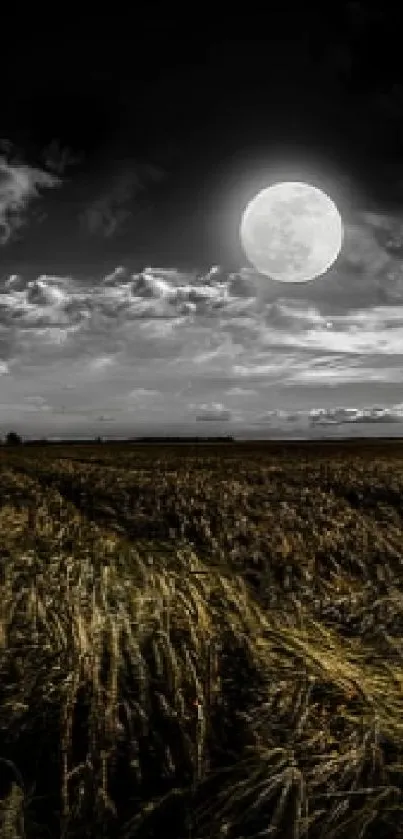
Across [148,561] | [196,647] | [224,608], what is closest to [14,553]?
[148,561]

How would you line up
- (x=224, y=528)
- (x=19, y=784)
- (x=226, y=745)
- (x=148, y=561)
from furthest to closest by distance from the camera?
(x=224, y=528) → (x=148, y=561) → (x=226, y=745) → (x=19, y=784)

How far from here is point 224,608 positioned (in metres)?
4.39

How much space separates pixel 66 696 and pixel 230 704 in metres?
0.67

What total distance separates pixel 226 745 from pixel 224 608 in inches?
54.2

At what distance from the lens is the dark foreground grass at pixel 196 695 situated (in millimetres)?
2627

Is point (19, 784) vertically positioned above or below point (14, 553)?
below

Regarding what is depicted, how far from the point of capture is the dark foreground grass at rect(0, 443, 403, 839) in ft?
8.62

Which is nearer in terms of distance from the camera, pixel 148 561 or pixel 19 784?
pixel 19 784

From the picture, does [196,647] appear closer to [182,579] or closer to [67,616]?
[67,616]

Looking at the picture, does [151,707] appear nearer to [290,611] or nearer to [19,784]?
[19,784]

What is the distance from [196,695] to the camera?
3260 mm

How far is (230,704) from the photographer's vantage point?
3264mm

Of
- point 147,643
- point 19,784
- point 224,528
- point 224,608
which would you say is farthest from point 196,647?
point 224,528

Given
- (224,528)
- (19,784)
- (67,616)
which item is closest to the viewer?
(19,784)
